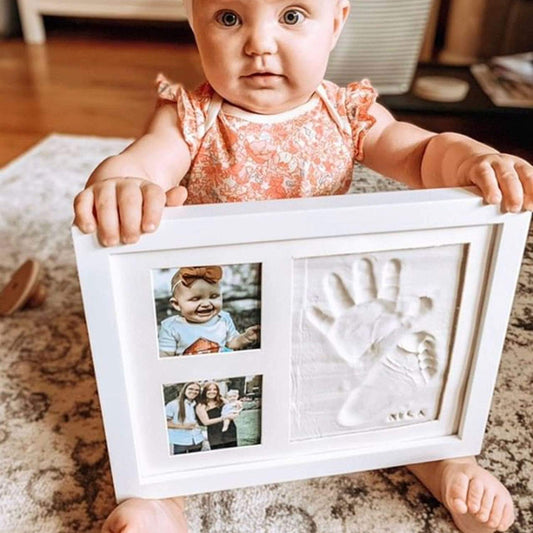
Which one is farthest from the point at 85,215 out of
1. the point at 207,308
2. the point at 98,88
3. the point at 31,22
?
the point at 31,22

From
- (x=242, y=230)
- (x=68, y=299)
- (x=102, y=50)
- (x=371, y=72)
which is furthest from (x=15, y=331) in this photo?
(x=102, y=50)

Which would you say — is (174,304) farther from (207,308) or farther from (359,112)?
(359,112)

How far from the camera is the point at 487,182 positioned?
1.91 ft

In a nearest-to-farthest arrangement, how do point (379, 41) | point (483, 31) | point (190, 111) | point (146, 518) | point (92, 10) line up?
point (146, 518), point (190, 111), point (379, 41), point (483, 31), point (92, 10)

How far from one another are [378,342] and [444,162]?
20 cm

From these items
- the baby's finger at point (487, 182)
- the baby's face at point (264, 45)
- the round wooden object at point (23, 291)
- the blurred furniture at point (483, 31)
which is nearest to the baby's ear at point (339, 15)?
the baby's face at point (264, 45)

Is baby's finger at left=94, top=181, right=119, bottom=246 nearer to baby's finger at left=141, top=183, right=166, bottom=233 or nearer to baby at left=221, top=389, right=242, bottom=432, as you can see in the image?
baby's finger at left=141, top=183, right=166, bottom=233

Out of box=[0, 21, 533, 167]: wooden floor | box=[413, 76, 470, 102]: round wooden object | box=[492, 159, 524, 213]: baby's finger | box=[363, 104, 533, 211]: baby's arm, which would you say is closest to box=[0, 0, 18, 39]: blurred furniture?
box=[0, 21, 533, 167]: wooden floor

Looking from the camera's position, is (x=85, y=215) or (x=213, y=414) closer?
(x=85, y=215)

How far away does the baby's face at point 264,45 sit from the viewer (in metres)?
0.65

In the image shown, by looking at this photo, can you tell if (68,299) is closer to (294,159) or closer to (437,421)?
(294,159)

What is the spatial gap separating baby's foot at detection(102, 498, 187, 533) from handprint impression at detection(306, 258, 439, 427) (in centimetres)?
18

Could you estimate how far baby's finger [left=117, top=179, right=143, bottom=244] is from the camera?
0.53 meters

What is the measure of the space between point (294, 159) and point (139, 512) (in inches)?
15.3
